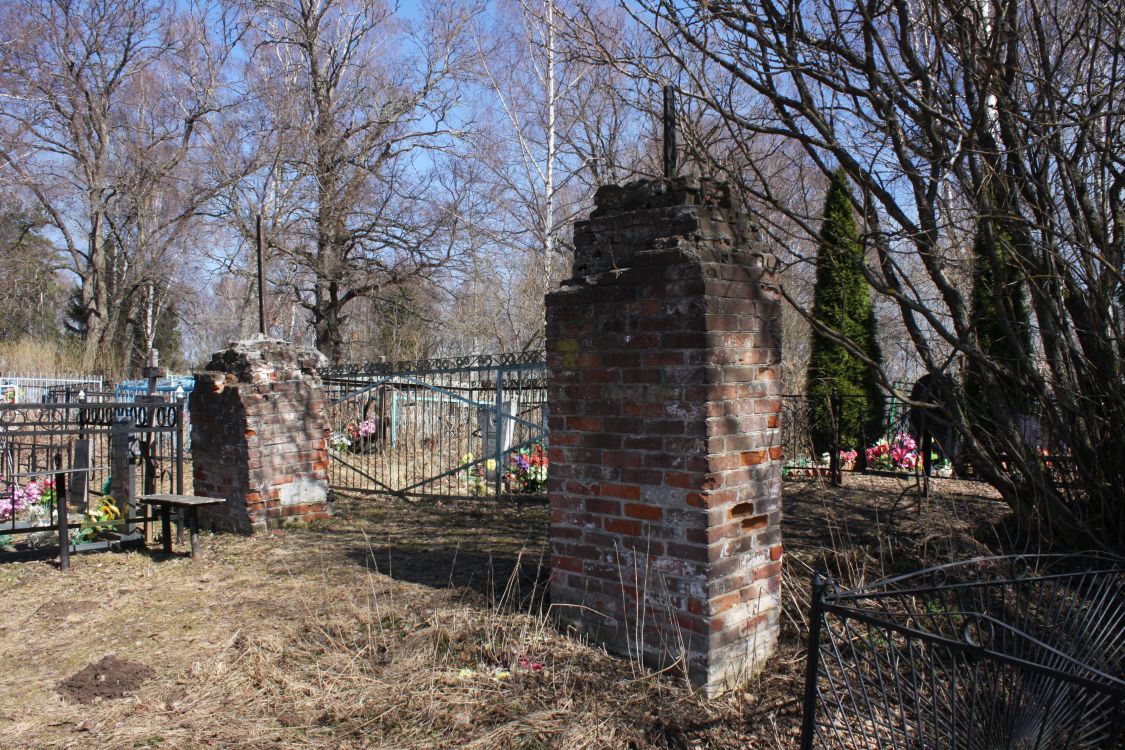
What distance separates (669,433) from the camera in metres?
3.24

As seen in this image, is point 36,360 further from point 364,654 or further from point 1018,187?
point 1018,187

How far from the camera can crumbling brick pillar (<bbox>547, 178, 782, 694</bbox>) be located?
3.16m

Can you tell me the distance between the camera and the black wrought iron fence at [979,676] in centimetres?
193

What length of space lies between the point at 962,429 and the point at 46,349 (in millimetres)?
28127

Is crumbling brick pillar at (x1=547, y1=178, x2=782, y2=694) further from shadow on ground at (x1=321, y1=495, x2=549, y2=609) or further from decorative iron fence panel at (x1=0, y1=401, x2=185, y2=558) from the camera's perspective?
decorative iron fence panel at (x1=0, y1=401, x2=185, y2=558)

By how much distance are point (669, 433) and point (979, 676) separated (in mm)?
1434

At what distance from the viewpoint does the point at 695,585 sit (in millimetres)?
3137

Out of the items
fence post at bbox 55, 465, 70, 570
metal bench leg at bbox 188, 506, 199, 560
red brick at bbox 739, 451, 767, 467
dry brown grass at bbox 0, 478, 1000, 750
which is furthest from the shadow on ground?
fence post at bbox 55, 465, 70, 570

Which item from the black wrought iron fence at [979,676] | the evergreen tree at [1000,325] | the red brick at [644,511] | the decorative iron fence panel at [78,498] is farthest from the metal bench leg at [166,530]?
the evergreen tree at [1000,325]

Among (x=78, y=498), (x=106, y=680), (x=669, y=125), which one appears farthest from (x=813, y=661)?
(x=78, y=498)

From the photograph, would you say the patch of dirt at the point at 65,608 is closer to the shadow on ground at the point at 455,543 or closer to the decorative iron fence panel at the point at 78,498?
the decorative iron fence panel at the point at 78,498

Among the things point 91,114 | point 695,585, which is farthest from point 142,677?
point 91,114

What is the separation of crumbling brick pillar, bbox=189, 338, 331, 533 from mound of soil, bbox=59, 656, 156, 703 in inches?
112

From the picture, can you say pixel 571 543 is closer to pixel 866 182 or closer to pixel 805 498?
pixel 866 182
